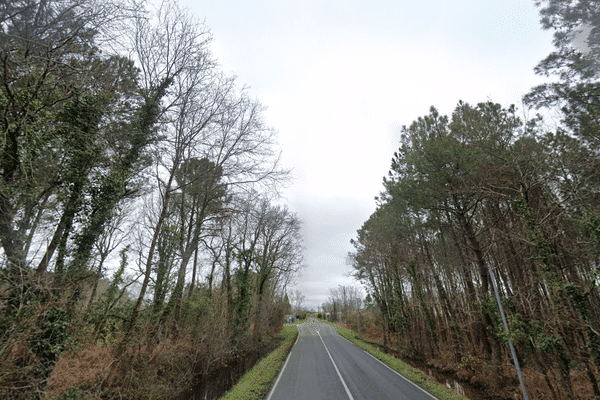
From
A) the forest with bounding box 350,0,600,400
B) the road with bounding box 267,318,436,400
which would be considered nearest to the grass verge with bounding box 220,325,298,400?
the road with bounding box 267,318,436,400

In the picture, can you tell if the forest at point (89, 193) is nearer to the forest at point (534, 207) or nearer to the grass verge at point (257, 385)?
the grass verge at point (257, 385)

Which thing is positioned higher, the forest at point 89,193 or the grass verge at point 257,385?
the forest at point 89,193

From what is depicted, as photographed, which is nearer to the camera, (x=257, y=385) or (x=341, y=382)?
(x=257, y=385)

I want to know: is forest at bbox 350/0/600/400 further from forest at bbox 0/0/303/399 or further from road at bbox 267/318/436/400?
forest at bbox 0/0/303/399

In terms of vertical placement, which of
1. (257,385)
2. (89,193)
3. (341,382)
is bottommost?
(341,382)

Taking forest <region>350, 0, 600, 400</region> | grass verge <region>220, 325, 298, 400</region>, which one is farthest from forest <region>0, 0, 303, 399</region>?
forest <region>350, 0, 600, 400</region>

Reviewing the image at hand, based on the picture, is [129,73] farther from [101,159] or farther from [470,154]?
[470,154]

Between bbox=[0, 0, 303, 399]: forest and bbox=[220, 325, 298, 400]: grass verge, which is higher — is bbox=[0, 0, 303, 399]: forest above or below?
above

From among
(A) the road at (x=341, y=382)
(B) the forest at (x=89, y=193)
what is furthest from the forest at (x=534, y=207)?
(B) the forest at (x=89, y=193)

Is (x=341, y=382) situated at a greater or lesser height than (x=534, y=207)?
lesser

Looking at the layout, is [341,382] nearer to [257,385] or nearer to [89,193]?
[257,385]

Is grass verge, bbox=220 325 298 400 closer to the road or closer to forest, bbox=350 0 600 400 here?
the road

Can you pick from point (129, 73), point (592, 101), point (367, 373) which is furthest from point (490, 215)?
point (129, 73)

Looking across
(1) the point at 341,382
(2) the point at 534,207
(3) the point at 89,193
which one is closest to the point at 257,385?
A: (1) the point at 341,382
